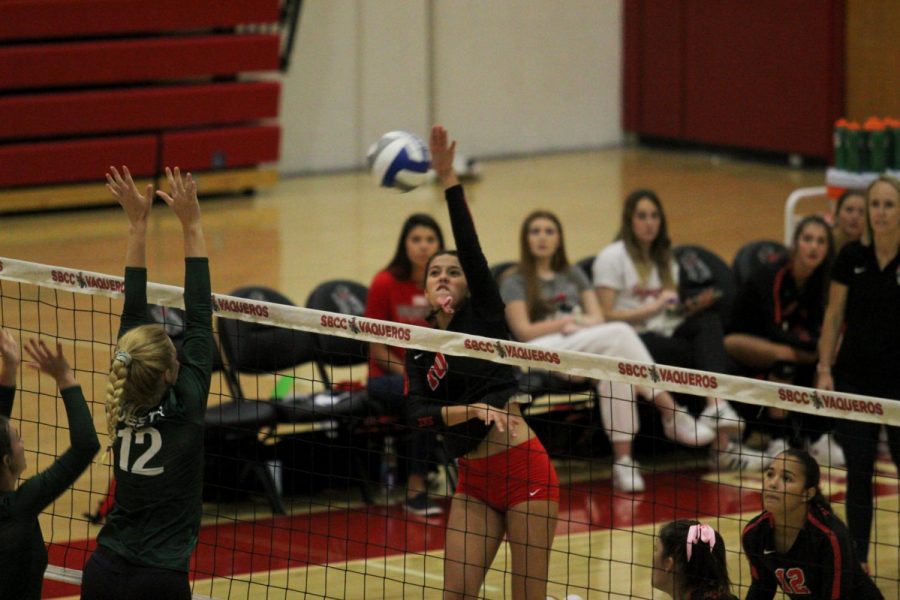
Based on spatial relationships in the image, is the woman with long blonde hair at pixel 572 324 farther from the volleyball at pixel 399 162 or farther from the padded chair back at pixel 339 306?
the volleyball at pixel 399 162

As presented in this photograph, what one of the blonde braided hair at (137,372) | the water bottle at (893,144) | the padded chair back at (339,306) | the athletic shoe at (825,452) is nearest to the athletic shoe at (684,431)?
the athletic shoe at (825,452)

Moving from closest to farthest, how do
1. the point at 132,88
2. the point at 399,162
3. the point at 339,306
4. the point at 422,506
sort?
the point at 399,162, the point at 422,506, the point at 339,306, the point at 132,88


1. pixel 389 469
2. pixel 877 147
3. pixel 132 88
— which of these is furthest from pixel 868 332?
pixel 132 88

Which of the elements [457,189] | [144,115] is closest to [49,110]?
[144,115]

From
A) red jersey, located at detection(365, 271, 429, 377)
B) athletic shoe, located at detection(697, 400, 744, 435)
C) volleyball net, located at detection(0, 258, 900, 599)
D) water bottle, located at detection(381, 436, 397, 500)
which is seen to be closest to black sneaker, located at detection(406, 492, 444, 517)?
volleyball net, located at detection(0, 258, 900, 599)

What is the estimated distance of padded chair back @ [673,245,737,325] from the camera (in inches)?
345

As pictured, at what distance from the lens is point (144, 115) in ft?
49.4

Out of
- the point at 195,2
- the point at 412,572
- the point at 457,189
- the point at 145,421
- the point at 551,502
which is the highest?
the point at 195,2

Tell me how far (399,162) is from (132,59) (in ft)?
28.5

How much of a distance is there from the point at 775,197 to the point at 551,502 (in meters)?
10.7

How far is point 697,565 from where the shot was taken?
4781mm

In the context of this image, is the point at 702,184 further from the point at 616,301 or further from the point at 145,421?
the point at 145,421

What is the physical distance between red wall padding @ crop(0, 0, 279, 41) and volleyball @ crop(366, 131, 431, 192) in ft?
27.5

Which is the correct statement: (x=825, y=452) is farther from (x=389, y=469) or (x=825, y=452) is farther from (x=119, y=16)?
(x=119, y=16)
